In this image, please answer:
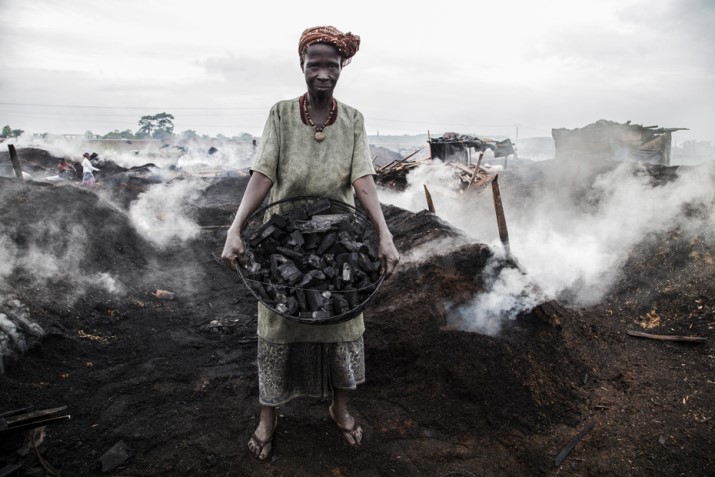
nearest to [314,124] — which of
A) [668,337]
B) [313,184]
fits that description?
[313,184]

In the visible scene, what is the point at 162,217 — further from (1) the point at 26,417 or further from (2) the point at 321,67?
(2) the point at 321,67

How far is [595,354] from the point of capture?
408 centimetres

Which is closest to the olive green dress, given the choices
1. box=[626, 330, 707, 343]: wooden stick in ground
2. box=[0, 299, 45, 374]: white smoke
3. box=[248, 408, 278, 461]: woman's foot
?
box=[248, 408, 278, 461]: woman's foot

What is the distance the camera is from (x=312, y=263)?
240cm

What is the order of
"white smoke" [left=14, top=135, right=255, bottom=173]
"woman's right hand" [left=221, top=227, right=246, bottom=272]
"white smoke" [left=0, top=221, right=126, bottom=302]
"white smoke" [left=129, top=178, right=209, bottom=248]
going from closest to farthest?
1. "woman's right hand" [left=221, top=227, right=246, bottom=272]
2. "white smoke" [left=0, top=221, right=126, bottom=302]
3. "white smoke" [left=129, top=178, right=209, bottom=248]
4. "white smoke" [left=14, top=135, right=255, bottom=173]

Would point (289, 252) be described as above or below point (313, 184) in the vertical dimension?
below

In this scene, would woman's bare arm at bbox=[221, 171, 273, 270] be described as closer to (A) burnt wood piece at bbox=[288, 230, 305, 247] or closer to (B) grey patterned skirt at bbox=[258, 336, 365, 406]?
(A) burnt wood piece at bbox=[288, 230, 305, 247]

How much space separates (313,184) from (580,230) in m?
6.66

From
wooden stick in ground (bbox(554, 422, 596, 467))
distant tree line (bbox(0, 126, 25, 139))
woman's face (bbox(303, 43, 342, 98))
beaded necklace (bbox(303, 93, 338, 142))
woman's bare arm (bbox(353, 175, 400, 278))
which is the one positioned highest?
distant tree line (bbox(0, 126, 25, 139))

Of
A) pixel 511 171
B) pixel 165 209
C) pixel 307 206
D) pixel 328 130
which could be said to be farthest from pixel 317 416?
pixel 511 171

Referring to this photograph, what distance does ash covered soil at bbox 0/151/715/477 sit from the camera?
2.74 meters

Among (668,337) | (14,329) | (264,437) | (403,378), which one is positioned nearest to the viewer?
(264,437)

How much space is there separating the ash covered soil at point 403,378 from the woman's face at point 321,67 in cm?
231

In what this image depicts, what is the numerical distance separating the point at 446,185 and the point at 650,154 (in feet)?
25.3
